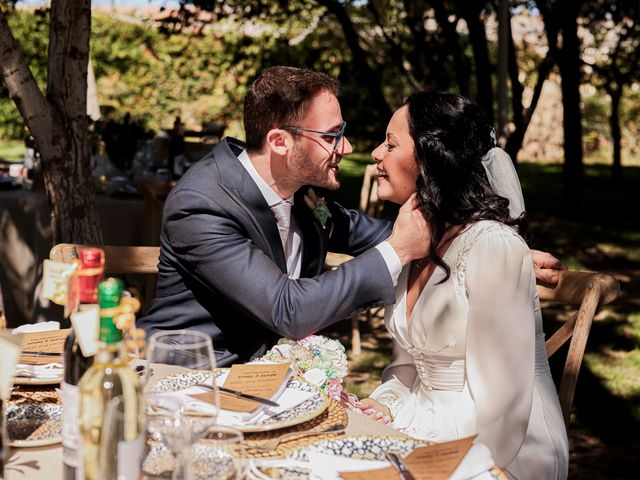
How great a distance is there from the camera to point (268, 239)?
8.68 ft

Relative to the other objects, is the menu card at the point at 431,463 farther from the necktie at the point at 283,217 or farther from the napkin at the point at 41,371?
the necktie at the point at 283,217

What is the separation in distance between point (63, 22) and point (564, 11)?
7793 mm

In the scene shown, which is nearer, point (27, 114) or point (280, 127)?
point (280, 127)

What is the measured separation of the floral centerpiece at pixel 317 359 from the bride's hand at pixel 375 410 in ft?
0.23

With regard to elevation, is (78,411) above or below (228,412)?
above

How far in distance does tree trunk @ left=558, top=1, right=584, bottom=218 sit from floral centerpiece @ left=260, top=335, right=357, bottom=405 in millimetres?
9435

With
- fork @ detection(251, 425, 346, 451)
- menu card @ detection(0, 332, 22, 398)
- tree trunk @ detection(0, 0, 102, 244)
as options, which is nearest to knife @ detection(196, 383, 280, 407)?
fork @ detection(251, 425, 346, 451)

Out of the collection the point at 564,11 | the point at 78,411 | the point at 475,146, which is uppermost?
the point at 564,11

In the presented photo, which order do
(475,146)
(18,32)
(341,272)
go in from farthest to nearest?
1. (18,32)
2. (475,146)
3. (341,272)

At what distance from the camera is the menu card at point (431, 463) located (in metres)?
1.55

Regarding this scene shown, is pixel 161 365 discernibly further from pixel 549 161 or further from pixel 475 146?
pixel 549 161

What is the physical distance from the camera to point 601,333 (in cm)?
666

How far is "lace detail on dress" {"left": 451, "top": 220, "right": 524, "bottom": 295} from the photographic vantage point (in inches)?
95.5

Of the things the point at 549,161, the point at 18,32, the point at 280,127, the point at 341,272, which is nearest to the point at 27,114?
the point at 280,127
